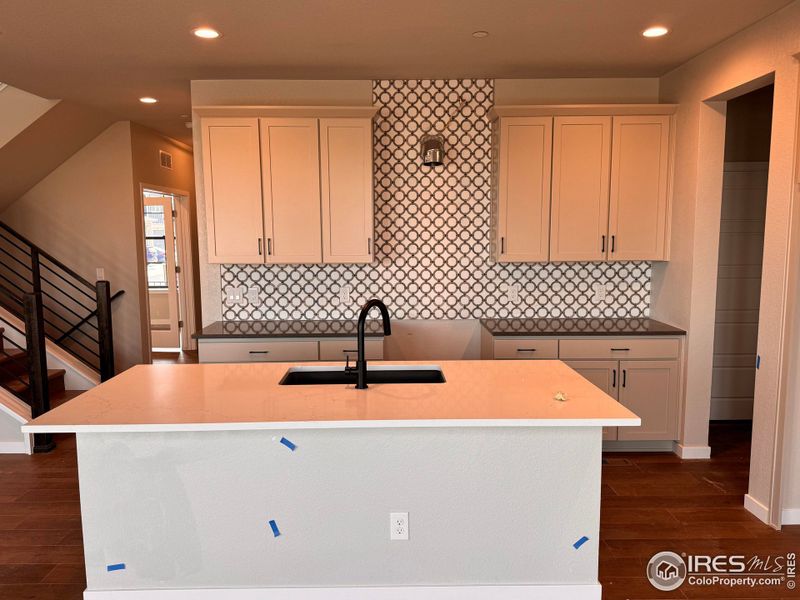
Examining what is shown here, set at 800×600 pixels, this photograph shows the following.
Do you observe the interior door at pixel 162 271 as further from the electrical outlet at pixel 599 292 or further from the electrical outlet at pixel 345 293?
the electrical outlet at pixel 599 292

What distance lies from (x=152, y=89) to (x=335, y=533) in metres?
3.81

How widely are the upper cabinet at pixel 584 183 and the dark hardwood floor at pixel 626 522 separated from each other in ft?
5.04

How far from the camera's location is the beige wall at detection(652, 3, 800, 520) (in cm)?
298

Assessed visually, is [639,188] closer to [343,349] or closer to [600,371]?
[600,371]

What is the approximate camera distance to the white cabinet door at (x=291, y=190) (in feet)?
13.4

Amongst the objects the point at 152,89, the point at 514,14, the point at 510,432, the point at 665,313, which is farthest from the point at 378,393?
the point at 152,89

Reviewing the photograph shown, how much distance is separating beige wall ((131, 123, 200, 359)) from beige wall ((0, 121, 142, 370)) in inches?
4.2

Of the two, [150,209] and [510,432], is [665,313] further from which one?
[150,209]

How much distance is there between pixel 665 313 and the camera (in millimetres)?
4332

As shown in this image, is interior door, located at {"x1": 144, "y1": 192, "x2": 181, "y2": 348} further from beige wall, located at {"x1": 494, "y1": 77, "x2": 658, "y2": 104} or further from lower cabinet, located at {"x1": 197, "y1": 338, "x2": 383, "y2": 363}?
beige wall, located at {"x1": 494, "y1": 77, "x2": 658, "y2": 104}

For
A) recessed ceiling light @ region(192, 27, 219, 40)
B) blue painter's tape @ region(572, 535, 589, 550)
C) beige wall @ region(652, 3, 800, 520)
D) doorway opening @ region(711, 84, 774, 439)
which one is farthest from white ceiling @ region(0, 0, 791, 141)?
blue painter's tape @ region(572, 535, 589, 550)

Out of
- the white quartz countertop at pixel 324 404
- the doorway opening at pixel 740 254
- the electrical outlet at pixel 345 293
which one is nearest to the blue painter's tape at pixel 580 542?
the white quartz countertop at pixel 324 404

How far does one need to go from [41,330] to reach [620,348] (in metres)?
4.15

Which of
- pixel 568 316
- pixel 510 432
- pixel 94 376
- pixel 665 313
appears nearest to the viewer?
pixel 510 432
